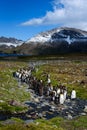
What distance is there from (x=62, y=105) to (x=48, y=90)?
858cm

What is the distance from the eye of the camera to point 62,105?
40.0 m

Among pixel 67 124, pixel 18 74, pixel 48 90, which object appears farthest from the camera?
pixel 18 74

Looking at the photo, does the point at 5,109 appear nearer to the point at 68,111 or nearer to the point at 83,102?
the point at 68,111

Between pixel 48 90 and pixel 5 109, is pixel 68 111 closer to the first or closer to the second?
pixel 5 109

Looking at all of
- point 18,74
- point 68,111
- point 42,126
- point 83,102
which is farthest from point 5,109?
point 18,74

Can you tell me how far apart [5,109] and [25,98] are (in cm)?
867

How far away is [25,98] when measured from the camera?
43.7 metres

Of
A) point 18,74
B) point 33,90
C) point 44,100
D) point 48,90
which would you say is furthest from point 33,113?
point 18,74

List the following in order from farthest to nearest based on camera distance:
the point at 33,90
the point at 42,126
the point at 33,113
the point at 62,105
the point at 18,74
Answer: the point at 18,74, the point at 33,90, the point at 62,105, the point at 33,113, the point at 42,126

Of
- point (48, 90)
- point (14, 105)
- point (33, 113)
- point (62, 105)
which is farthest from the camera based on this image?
point (48, 90)

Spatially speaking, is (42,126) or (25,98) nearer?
(42,126)

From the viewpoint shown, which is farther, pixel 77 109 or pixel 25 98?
pixel 25 98

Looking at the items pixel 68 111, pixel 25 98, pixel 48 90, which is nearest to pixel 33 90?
pixel 48 90

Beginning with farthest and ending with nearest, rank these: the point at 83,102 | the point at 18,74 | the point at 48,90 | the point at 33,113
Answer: the point at 18,74 < the point at 48,90 < the point at 83,102 < the point at 33,113
